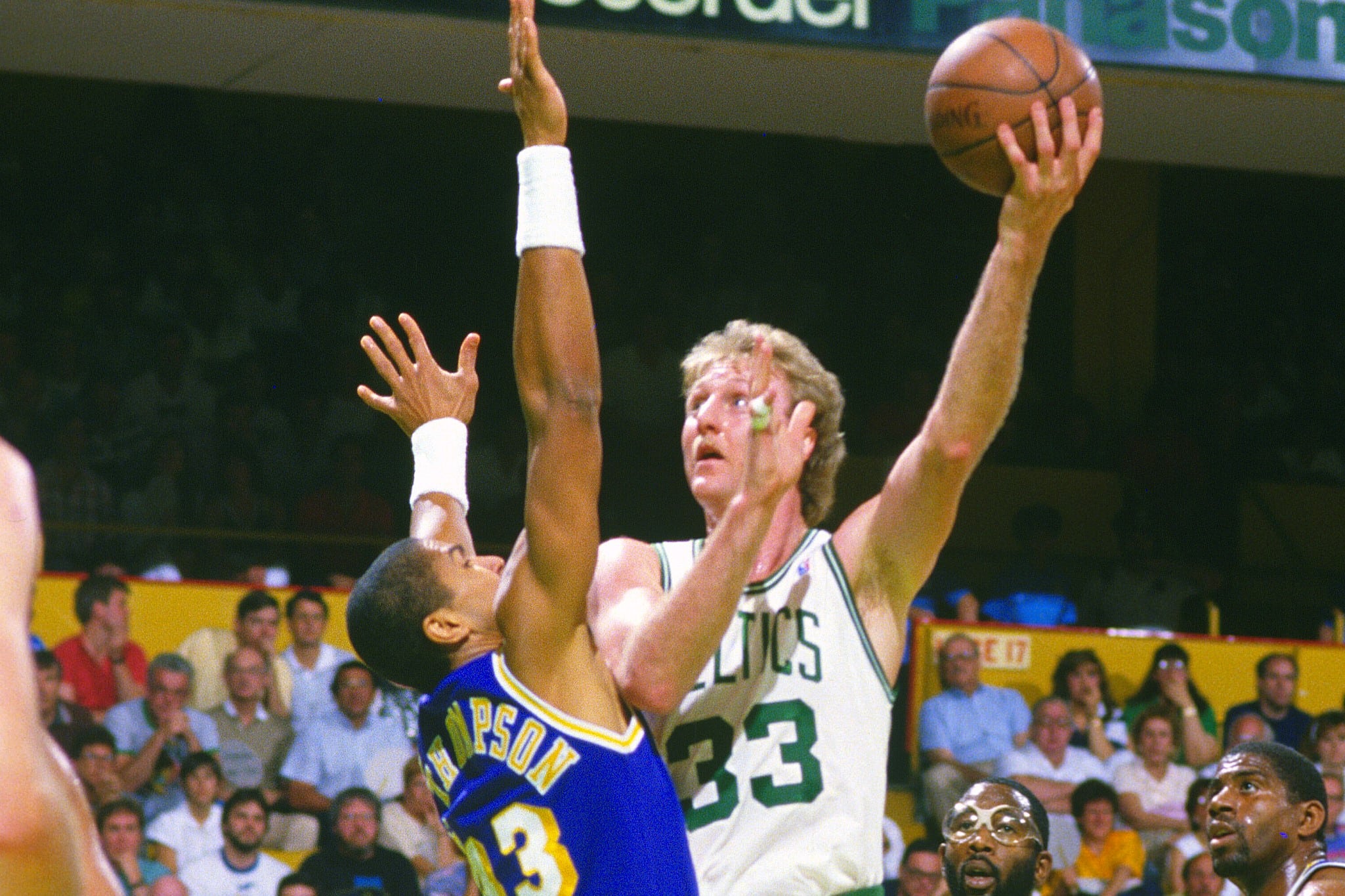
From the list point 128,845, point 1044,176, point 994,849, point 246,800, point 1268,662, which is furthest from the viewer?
point 1268,662

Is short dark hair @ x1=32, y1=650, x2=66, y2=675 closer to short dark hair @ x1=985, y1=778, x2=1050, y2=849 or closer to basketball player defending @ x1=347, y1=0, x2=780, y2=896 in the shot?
short dark hair @ x1=985, y1=778, x2=1050, y2=849

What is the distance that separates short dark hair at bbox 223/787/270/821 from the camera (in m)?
7.55

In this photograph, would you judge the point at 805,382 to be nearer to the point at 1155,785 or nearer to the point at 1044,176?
the point at 1044,176

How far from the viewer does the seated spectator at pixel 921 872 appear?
764 centimetres

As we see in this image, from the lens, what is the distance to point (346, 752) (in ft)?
26.0

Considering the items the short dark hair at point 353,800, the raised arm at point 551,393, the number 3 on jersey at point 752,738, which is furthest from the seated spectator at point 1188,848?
the raised arm at point 551,393

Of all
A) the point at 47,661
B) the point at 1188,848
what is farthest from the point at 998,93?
the point at 1188,848

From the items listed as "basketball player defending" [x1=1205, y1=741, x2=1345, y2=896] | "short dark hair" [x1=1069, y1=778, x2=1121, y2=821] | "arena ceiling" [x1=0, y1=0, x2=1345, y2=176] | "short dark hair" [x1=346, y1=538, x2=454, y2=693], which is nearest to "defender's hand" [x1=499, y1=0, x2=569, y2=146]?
"short dark hair" [x1=346, y1=538, x2=454, y2=693]

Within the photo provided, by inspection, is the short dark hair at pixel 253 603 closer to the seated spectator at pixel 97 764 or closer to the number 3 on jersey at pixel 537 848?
the seated spectator at pixel 97 764

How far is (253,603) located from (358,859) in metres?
1.18

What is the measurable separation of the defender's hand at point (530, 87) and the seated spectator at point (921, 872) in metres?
5.29

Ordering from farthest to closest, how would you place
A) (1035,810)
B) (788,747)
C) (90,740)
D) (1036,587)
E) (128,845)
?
(1036,587) < (90,740) < (128,845) < (1035,810) < (788,747)

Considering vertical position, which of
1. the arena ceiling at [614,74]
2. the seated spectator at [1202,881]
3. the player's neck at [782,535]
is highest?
the arena ceiling at [614,74]

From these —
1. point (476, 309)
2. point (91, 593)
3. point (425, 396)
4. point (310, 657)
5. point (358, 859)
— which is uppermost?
point (476, 309)
